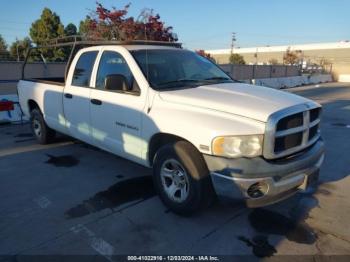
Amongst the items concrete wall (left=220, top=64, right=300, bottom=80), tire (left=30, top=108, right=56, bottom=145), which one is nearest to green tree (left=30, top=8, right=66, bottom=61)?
concrete wall (left=220, top=64, right=300, bottom=80)

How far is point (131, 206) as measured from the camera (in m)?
4.07

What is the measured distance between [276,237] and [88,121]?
10.3ft

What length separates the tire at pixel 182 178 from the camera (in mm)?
3420

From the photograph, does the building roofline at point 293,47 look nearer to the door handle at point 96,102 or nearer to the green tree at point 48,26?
the green tree at point 48,26

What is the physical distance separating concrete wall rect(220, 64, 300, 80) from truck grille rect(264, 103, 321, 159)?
15.7 metres

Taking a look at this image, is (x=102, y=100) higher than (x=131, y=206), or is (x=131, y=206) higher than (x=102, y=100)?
(x=102, y=100)

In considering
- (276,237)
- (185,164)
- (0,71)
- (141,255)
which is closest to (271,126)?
(185,164)

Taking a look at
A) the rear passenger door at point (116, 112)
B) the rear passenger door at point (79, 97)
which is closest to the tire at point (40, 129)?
→ the rear passenger door at point (79, 97)

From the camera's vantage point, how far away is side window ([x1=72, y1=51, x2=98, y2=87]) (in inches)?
200

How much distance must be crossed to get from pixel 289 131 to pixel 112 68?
259cm

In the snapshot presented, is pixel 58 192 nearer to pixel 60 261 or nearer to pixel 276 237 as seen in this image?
pixel 60 261

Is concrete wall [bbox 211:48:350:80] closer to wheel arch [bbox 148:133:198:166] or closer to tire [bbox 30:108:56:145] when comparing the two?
tire [bbox 30:108:56:145]

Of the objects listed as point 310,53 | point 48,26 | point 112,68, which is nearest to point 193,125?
point 112,68

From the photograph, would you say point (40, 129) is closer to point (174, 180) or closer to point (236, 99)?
point (174, 180)
